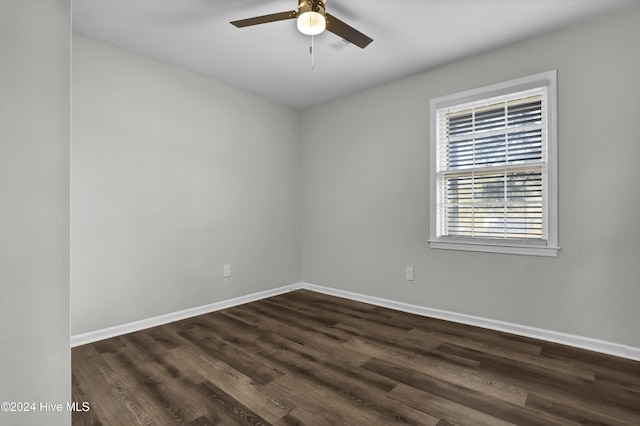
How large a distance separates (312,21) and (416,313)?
111 inches

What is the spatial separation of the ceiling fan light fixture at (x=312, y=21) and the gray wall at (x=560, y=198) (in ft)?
5.56

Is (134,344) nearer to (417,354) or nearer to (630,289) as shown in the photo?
(417,354)

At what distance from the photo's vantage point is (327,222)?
429 centimetres

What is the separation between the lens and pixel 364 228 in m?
3.91

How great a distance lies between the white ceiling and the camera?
232 centimetres

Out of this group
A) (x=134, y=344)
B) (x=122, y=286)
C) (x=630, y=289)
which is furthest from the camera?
(x=122, y=286)

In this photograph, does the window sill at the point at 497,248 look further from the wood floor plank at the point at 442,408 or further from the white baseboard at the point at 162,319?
the white baseboard at the point at 162,319

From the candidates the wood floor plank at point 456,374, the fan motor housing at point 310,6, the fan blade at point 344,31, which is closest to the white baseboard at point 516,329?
the wood floor plank at point 456,374

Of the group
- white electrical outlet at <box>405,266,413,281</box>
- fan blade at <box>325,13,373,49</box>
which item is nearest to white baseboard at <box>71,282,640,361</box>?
white electrical outlet at <box>405,266,413,281</box>

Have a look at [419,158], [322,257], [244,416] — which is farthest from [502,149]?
[244,416]

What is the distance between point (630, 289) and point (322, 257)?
2958mm

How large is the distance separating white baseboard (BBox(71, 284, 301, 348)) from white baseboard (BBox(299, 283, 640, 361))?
1.10m

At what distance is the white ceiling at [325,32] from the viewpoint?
2.32 metres

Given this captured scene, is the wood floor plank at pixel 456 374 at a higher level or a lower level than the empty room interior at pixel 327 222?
lower
